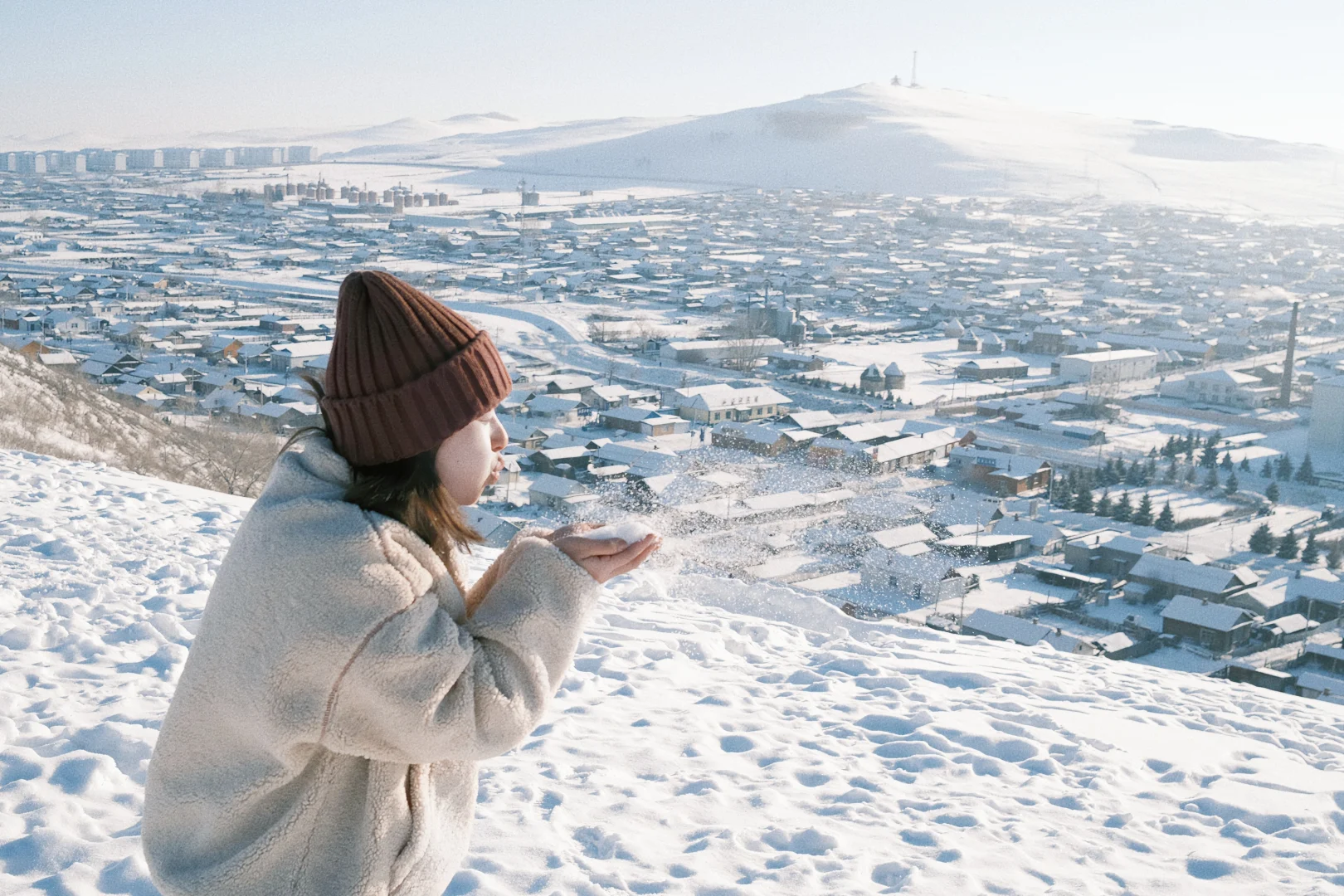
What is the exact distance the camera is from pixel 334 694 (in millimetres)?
459

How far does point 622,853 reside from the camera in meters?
1.25

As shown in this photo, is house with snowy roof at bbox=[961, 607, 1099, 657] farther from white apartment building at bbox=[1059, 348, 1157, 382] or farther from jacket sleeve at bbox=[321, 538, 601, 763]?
white apartment building at bbox=[1059, 348, 1157, 382]

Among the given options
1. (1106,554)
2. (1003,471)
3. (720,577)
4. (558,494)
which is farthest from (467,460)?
(1003,471)

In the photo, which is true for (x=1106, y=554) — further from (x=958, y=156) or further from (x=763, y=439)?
(x=958, y=156)

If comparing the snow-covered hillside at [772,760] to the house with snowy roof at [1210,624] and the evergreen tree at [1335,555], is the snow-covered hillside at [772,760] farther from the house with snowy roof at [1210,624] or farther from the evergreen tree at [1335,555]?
the evergreen tree at [1335,555]

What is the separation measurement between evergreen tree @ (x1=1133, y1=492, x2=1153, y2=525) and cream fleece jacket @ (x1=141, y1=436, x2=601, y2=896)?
6359 mm

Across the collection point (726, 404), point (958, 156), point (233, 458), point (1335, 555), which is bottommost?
point (1335, 555)

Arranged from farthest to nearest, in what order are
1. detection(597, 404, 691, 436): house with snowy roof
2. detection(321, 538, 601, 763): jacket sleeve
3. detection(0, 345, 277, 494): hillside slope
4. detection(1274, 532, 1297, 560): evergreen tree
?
detection(597, 404, 691, 436): house with snowy roof → detection(1274, 532, 1297, 560): evergreen tree → detection(0, 345, 277, 494): hillside slope → detection(321, 538, 601, 763): jacket sleeve

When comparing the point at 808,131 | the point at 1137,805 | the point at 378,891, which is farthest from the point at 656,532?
the point at 808,131

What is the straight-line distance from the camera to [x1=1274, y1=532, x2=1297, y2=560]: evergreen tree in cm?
579

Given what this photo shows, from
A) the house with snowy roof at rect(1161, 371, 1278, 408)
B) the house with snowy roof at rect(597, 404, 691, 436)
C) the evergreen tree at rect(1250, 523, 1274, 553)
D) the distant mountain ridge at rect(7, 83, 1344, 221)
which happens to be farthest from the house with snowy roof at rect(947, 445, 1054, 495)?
the distant mountain ridge at rect(7, 83, 1344, 221)

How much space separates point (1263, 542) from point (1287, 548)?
11 cm

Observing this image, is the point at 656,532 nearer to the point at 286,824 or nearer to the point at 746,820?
the point at 286,824

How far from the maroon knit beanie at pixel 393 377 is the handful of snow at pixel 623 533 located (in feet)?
0.23
